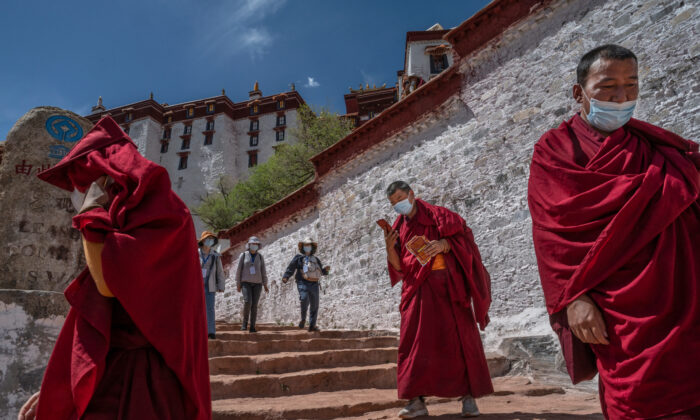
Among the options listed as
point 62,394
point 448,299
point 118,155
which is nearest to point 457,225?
point 448,299

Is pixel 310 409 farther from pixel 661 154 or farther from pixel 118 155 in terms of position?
pixel 661 154

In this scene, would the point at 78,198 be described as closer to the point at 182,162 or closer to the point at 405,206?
the point at 405,206

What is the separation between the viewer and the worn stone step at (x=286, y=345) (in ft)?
18.4

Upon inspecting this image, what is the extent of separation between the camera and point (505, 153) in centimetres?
668

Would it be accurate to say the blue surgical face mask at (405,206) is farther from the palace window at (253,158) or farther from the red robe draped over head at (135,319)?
the palace window at (253,158)

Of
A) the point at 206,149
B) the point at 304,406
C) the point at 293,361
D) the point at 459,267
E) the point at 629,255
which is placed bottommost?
the point at 304,406

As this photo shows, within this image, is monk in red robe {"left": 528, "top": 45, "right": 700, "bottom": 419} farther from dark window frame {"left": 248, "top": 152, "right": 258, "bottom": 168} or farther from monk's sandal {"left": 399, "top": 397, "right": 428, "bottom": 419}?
dark window frame {"left": 248, "top": 152, "right": 258, "bottom": 168}

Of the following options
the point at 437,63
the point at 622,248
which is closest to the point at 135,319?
the point at 622,248

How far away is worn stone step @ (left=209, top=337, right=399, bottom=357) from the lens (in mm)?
5598

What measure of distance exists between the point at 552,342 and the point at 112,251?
4596 mm

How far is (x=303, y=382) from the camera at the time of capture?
4859mm

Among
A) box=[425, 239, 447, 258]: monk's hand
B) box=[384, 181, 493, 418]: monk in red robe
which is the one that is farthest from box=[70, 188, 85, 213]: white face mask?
box=[425, 239, 447, 258]: monk's hand

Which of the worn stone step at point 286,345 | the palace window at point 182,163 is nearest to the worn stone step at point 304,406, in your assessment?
the worn stone step at point 286,345

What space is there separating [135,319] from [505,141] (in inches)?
242
